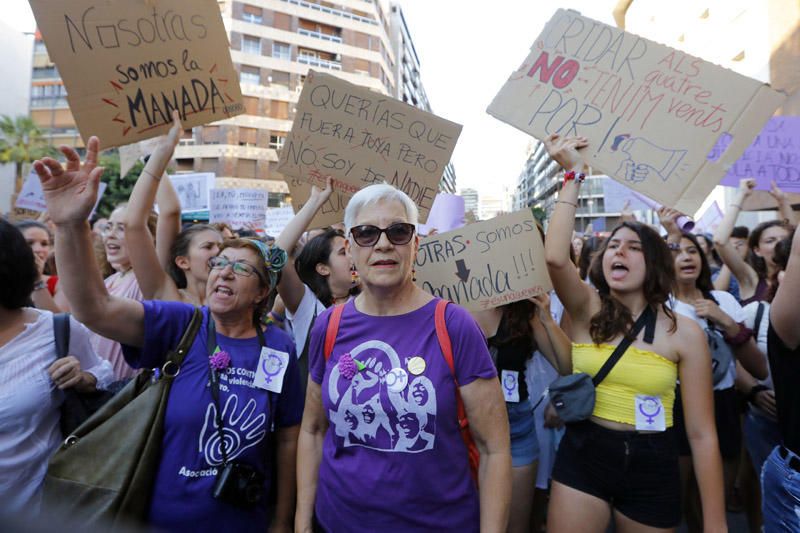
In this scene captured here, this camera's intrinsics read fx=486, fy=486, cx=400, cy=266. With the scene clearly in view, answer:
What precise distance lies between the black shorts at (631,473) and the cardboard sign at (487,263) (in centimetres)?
84

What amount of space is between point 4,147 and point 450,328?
4497cm

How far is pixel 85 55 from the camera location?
2660 millimetres

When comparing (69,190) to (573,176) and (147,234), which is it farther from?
(573,176)

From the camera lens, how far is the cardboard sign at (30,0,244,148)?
2621mm

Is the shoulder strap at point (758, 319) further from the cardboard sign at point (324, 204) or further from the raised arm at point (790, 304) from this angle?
the cardboard sign at point (324, 204)

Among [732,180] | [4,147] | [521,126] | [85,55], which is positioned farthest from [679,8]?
→ [4,147]

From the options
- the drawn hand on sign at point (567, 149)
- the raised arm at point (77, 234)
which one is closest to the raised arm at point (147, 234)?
the raised arm at point (77, 234)

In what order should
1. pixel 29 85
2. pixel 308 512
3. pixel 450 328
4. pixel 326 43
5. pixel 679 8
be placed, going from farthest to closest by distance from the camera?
pixel 29 85 < pixel 326 43 < pixel 679 8 < pixel 308 512 < pixel 450 328

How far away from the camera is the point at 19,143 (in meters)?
35.8

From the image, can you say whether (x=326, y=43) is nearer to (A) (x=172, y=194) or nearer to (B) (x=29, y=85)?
(B) (x=29, y=85)

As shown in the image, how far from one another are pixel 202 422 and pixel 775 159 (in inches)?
205

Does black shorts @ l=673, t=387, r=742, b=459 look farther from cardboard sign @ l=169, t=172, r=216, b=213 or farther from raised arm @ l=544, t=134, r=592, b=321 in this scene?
cardboard sign @ l=169, t=172, r=216, b=213

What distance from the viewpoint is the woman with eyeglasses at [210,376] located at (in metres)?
1.76

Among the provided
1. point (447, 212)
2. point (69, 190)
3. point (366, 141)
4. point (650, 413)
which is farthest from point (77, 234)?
point (447, 212)
